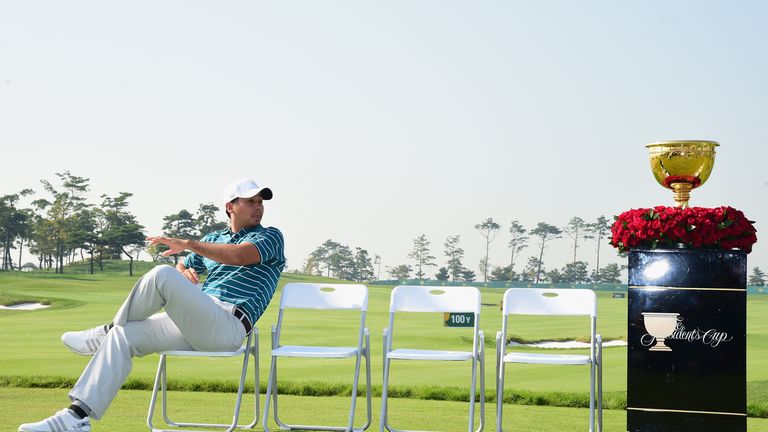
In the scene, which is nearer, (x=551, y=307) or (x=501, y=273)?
(x=551, y=307)

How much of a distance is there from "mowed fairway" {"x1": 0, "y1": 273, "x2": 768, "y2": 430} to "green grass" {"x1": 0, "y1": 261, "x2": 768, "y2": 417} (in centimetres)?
2

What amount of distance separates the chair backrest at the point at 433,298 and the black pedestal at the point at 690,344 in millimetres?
1040

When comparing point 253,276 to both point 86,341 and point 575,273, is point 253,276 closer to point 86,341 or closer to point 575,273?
point 86,341

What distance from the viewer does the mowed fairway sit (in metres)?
8.84

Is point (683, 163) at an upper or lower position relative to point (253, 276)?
upper

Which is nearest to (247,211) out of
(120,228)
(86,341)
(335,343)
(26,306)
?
(86,341)

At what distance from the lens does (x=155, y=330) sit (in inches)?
191

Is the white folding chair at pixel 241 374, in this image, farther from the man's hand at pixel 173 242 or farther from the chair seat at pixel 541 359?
the chair seat at pixel 541 359

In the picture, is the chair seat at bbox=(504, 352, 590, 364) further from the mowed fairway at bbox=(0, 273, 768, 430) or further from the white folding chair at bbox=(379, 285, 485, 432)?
the mowed fairway at bbox=(0, 273, 768, 430)

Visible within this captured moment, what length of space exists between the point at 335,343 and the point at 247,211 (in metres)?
8.44

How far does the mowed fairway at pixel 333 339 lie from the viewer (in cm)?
884

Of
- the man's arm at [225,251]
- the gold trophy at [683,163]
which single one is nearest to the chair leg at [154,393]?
the man's arm at [225,251]

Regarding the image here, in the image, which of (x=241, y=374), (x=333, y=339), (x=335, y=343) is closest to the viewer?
(x=241, y=374)

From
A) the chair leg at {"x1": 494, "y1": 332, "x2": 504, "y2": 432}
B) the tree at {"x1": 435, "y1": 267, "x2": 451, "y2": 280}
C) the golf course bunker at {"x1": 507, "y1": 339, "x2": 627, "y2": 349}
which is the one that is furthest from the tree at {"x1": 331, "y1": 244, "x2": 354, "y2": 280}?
the chair leg at {"x1": 494, "y1": 332, "x2": 504, "y2": 432}
